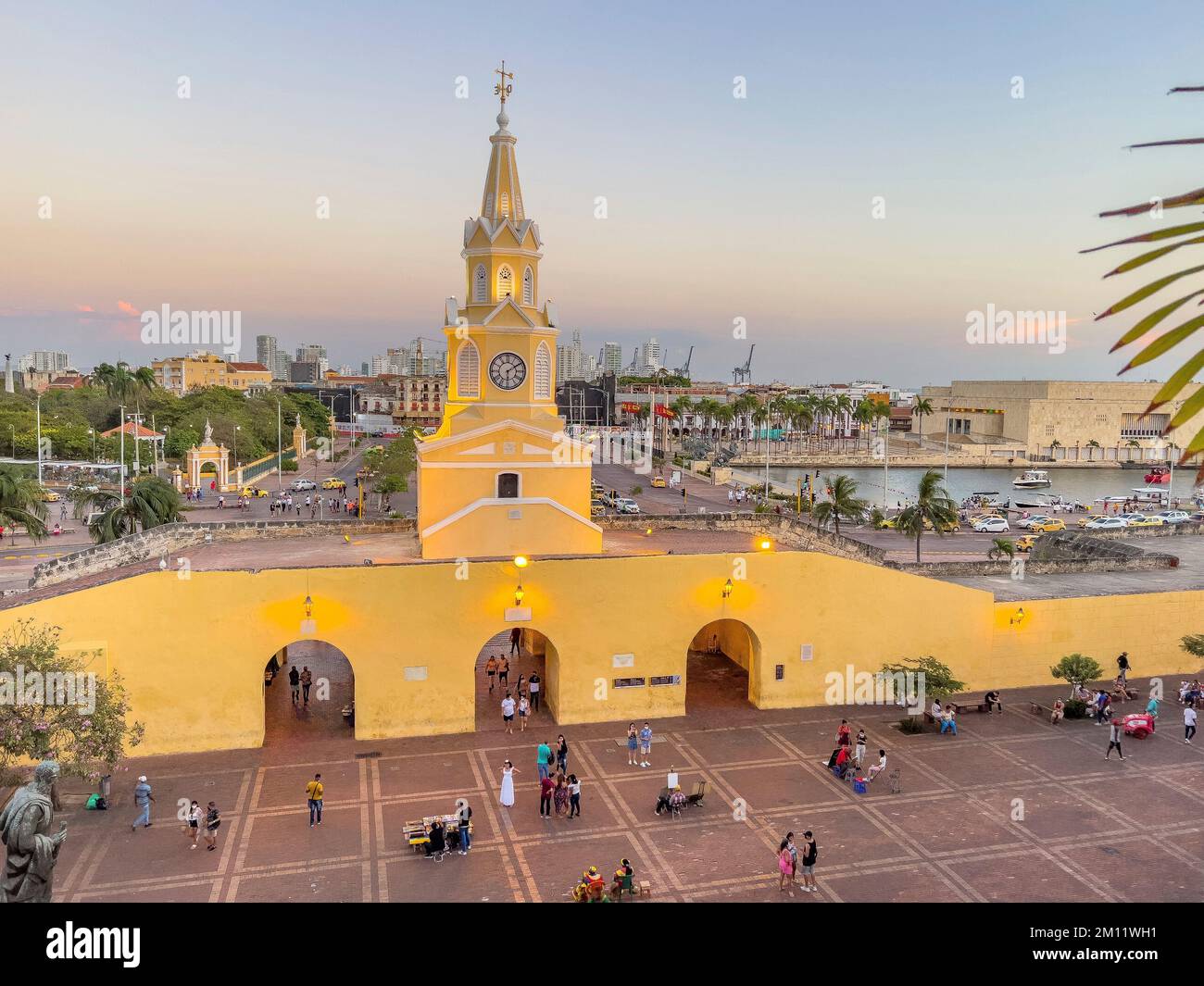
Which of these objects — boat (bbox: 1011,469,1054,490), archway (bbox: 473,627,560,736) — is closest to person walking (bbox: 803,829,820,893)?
archway (bbox: 473,627,560,736)

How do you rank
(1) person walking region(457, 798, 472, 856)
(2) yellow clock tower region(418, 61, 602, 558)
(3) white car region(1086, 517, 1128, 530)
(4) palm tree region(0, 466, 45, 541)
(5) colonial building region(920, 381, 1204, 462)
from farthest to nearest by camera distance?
(5) colonial building region(920, 381, 1204, 462) → (3) white car region(1086, 517, 1128, 530) → (4) palm tree region(0, 466, 45, 541) → (2) yellow clock tower region(418, 61, 602, 558) → (1) person walking region(457, 798, 472, 856)

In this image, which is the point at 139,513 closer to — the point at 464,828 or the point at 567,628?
the point at 567,628

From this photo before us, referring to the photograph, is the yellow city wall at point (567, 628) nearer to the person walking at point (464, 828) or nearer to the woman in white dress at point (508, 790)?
the woman in white dress at point (508, 790)

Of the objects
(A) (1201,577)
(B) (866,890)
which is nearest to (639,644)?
(B) (866,890)

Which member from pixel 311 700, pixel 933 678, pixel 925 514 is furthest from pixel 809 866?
pixel 925 514

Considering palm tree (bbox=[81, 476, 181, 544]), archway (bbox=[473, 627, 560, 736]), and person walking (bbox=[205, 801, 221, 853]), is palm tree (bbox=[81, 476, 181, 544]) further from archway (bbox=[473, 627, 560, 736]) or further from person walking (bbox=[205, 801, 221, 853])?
person walking (bbox=[205, 801, 221, 853])

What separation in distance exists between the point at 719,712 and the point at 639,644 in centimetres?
304

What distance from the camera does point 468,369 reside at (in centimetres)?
2989

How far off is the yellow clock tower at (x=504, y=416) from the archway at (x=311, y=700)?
5.01 metres

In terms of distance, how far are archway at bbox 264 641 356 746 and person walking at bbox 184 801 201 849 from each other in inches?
192

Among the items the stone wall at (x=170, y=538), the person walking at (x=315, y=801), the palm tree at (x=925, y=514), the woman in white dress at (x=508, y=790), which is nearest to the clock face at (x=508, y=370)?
the stone wall at (x=170, y=538)

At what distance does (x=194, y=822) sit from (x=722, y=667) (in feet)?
55.2

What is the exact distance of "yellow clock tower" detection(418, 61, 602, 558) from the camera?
2844 centimetres

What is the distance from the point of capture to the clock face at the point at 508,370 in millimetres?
29703
